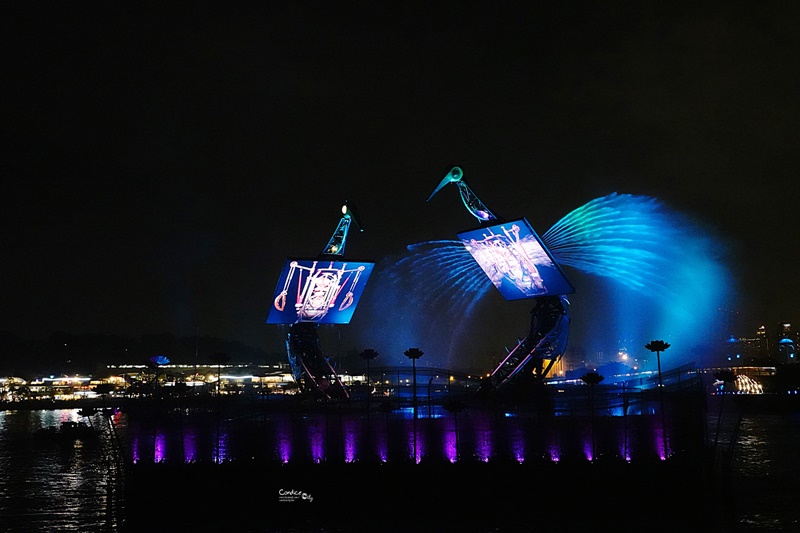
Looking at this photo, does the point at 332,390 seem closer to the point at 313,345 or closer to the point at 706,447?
the point at 313,345

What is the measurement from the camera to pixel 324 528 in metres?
27.7

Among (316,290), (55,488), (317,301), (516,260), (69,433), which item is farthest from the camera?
(69,433)

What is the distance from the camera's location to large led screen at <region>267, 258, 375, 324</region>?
180 feet

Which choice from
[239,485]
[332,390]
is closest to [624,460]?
[239,485]

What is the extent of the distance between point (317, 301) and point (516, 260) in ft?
56.3

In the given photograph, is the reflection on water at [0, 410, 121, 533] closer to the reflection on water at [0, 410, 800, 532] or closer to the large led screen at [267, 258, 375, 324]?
the reflection on water at [0, 410, 800, 532]

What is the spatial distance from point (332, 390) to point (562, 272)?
2067 centimetres

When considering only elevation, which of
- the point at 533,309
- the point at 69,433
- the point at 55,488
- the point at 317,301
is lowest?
the point at 55,488

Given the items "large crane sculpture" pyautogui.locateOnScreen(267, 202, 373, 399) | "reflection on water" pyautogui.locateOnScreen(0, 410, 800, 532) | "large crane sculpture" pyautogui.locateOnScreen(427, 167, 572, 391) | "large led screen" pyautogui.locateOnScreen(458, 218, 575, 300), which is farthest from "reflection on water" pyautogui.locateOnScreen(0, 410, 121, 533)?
"large led screen" pyautogui.locateOnScreen(458, 218, 575, 300)

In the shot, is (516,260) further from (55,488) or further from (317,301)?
(55,488)

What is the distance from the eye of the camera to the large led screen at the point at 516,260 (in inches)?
1770

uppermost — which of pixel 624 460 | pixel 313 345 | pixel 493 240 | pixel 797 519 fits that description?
pixel 493 240

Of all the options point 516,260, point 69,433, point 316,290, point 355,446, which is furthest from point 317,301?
point 69,433

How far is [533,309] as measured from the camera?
47.4m
